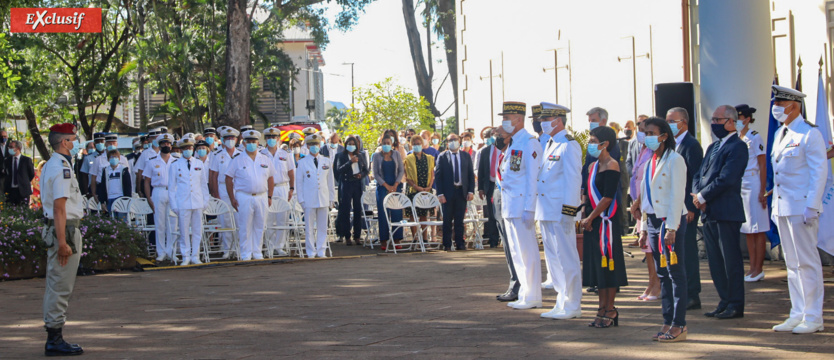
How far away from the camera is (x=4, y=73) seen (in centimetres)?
1917

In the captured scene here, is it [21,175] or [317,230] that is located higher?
[21,175]

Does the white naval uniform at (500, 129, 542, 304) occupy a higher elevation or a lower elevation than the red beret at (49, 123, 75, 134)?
lower

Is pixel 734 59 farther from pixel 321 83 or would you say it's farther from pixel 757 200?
pixel 321 83

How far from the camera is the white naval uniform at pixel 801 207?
736cm

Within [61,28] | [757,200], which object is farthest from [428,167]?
[61,28]

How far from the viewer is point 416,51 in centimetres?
3791

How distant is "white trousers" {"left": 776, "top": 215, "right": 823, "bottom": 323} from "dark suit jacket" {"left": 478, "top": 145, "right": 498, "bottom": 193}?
7.75 metres

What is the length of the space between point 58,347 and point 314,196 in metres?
8.07

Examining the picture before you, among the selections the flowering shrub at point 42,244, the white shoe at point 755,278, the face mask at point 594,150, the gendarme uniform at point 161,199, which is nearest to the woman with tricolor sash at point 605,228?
the face mask at point 594,150

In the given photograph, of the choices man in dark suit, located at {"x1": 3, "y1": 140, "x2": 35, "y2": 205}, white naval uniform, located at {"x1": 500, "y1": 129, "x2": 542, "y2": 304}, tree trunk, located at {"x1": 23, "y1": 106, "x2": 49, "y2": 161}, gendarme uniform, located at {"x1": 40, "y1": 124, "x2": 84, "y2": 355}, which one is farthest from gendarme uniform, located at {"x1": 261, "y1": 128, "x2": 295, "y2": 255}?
tree trunk, located at {"x1": 23, "y1": 106, "x2": 49, "y2": 161}

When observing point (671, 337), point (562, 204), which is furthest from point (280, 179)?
point (671, 337)

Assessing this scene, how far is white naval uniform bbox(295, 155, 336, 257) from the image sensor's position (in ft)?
49.6

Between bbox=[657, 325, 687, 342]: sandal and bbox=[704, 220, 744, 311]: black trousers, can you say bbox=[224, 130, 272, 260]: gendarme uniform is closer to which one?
bbox=[704, 220, 744, 311]: black trousers

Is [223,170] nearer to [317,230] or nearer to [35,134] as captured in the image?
[317,230]
